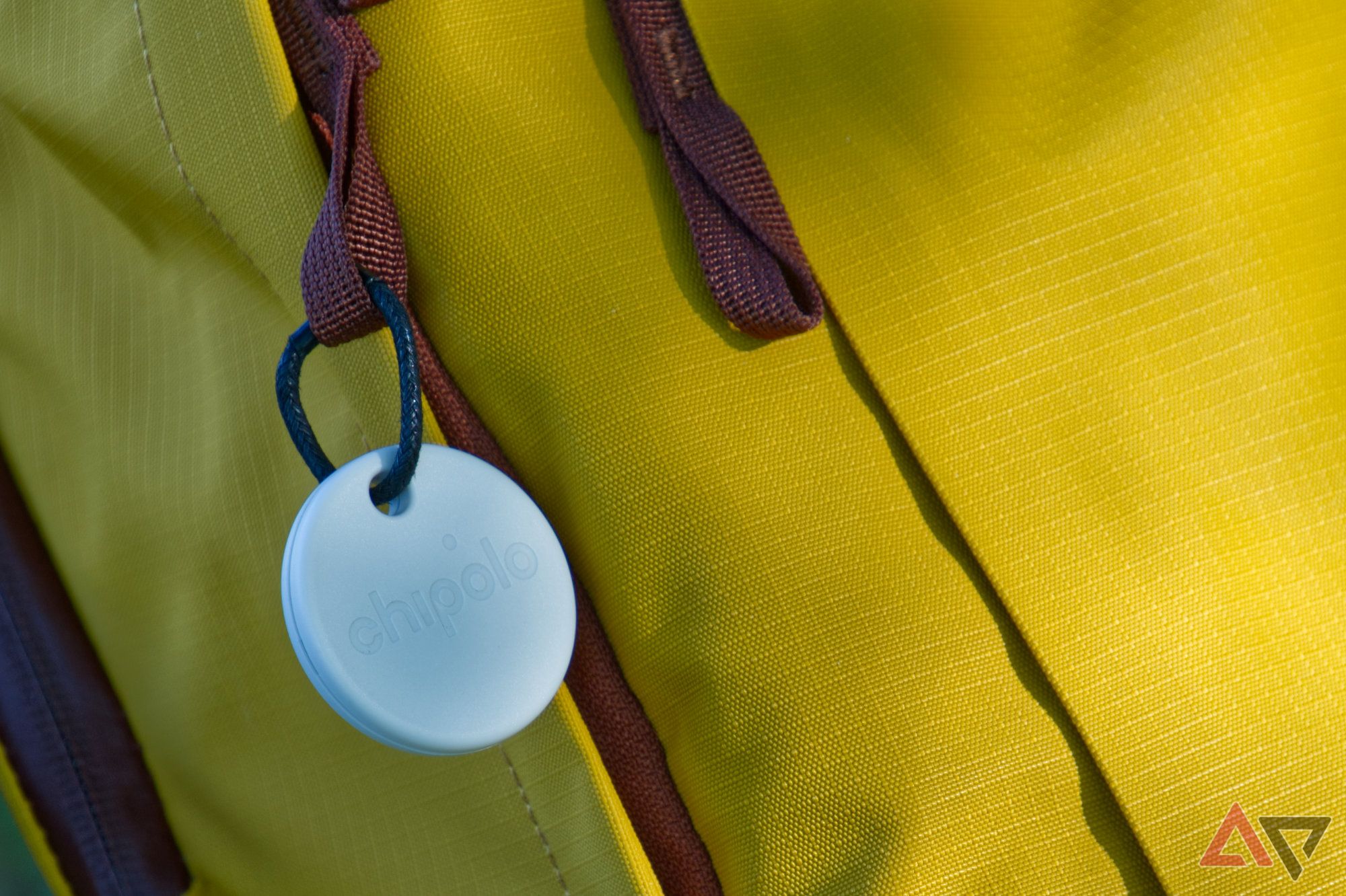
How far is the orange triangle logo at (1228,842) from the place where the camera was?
1.75ft

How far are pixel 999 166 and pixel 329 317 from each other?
0.36 meters

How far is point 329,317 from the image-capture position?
0.50m

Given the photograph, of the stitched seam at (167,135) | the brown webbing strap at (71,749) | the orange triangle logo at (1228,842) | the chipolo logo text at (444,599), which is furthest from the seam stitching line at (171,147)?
the orange triangle logo at (1228,842)

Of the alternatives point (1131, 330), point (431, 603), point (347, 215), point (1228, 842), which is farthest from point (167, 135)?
point (1228, 842)

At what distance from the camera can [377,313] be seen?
1.66ft

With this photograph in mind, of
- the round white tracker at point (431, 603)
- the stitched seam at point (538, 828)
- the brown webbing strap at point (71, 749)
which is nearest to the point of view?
the round white tracker at point (431, 603)

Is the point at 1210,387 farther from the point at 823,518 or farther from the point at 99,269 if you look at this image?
the point at 99,269

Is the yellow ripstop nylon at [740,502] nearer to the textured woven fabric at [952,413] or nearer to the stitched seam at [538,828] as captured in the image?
the textured woven fabric at [952,413]

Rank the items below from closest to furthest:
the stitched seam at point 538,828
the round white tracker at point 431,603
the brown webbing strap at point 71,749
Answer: the round white tracker at point 431,603 → the stitched seam at point 538,828 → the brown webbing strap at point 71,749

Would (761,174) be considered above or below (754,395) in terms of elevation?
above

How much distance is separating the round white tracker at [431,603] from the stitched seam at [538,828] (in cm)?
9

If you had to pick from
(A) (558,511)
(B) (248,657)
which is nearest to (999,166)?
(A) (558,511)

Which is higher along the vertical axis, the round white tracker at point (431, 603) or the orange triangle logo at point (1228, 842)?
the round white tracker at point (431, 603)

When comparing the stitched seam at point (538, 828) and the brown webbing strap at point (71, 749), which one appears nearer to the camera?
the stitched seam at point (538, 828)
